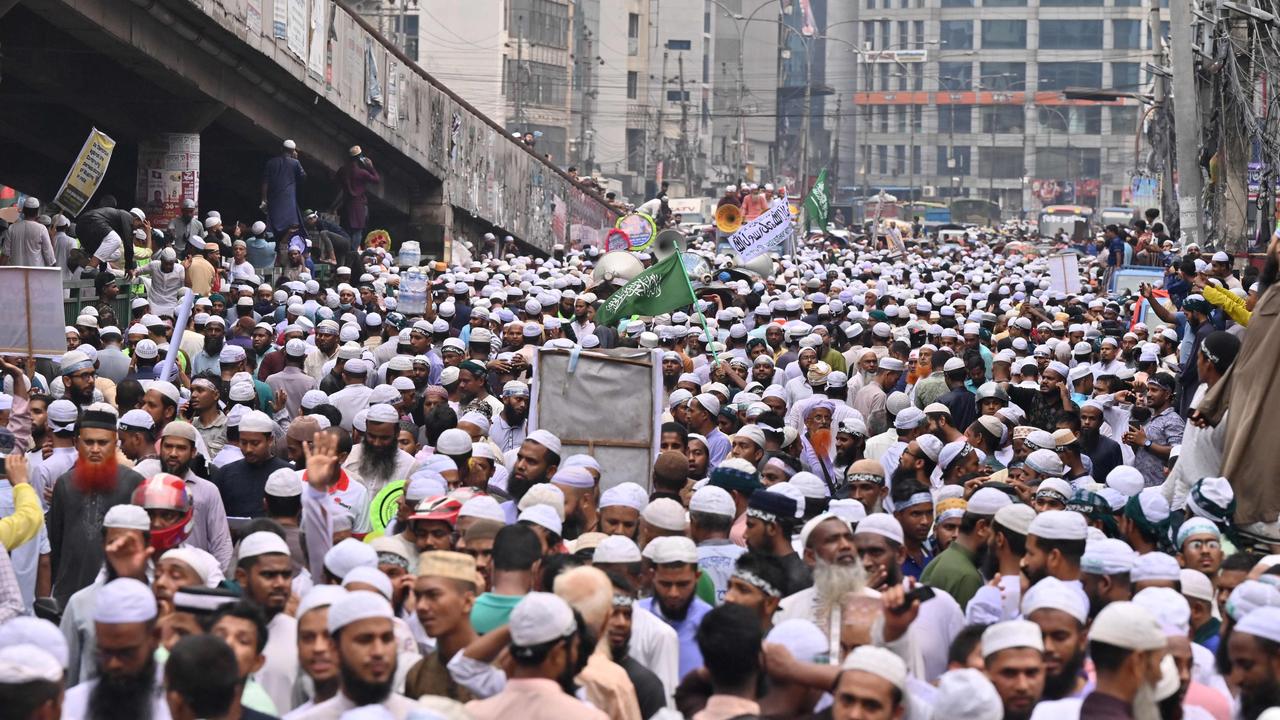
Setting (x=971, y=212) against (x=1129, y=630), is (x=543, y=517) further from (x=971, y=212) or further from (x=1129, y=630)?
(x=971, y=212)

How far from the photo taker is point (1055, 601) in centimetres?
611

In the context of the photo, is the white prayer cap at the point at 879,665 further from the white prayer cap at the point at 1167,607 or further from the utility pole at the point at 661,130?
the utility pole at the point at 661,130

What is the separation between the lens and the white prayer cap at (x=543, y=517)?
733 cm

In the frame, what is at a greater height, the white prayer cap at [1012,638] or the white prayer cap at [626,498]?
the white prayer cap at [626,498]

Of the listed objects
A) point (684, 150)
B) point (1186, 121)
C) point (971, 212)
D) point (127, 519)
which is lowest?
point (127, 519)

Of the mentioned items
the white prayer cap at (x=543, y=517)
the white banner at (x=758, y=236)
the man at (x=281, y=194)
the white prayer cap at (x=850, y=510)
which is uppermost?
the man at (x=281, y=194)

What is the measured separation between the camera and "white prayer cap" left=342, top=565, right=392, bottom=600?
6270mm

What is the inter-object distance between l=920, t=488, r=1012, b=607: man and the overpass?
47.4 feet

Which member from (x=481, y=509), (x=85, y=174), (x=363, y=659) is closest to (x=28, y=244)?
(x=85, y=174)

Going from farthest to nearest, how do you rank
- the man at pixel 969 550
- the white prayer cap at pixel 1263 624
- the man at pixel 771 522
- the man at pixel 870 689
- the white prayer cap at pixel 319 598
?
the man at pixel 969 550
the man at pixel 771 522
the white prayer cap at pixel 319 598
the white prayer cap at pixel 1263 624
the man at pixel 870 689

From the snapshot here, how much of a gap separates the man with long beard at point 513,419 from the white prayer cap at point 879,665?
7212 mm

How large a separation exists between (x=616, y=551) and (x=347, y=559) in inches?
37.7

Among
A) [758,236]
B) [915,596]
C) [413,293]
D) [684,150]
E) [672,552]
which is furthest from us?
[684,150]

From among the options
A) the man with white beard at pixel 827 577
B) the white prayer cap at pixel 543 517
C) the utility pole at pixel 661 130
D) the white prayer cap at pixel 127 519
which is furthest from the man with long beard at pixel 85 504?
the utility pole at pixel 661 130
